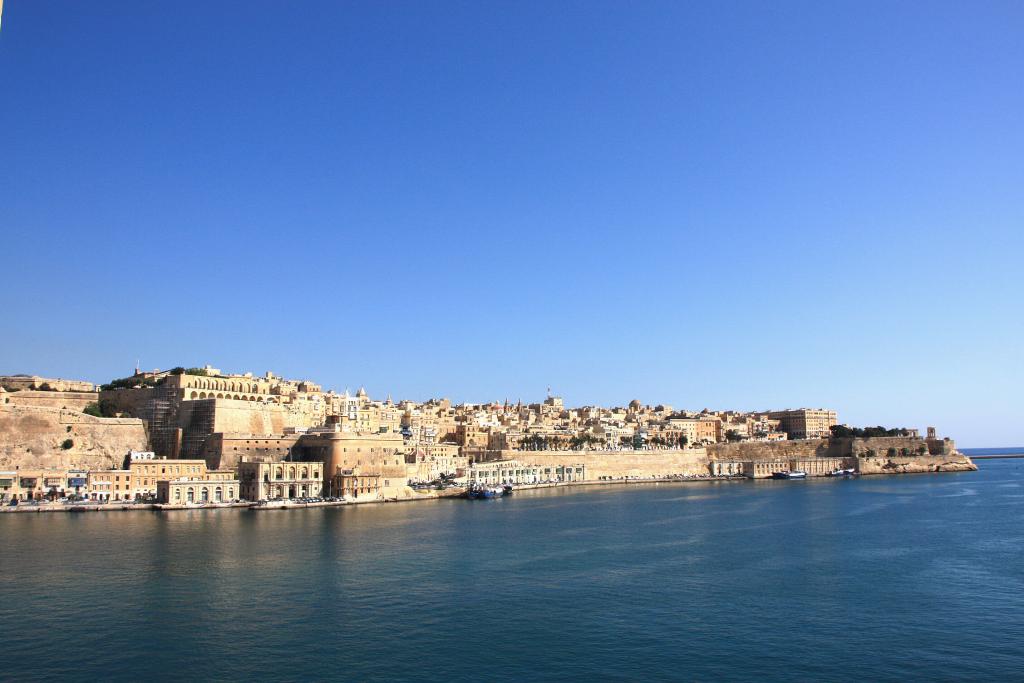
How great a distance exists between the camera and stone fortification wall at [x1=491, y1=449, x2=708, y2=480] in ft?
143

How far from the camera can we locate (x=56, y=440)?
28656 mm

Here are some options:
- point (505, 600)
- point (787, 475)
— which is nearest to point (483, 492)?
point (505, 600)

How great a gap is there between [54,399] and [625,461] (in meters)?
28.6

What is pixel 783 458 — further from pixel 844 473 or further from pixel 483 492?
pixel 483 492

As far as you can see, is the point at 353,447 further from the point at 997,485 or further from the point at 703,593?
the point at 997,485

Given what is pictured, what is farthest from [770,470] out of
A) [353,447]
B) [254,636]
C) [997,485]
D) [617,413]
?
[254,636]

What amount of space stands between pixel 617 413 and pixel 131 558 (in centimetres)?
5825

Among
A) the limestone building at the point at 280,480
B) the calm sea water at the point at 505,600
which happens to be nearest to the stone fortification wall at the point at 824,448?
the calm sea water at the point at 505,600

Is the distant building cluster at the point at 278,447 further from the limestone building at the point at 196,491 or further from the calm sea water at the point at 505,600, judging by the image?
the calm sea water at the point at 505,600

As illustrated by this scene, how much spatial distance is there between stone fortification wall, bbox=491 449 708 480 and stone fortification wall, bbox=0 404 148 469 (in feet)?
60.1

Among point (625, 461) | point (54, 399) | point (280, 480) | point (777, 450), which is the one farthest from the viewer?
point (777, 450)

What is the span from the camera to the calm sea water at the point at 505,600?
32.4ft

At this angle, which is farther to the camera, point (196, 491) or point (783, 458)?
point (783, 458)

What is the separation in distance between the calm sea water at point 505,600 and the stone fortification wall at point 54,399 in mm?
10721
